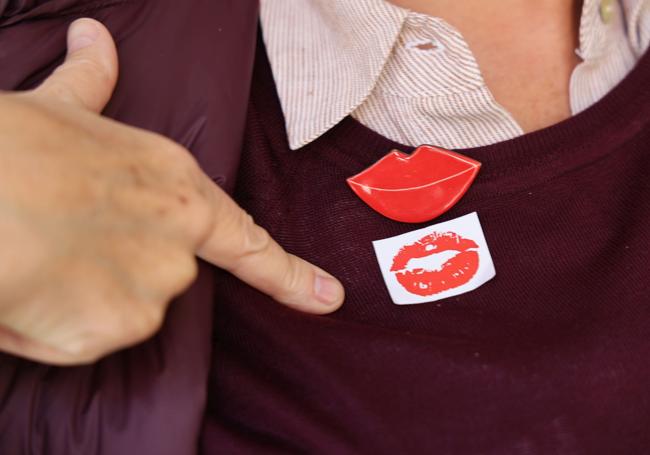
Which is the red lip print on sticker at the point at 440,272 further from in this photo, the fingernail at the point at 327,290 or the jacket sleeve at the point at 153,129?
the jacket sleeve at the point at 153,129

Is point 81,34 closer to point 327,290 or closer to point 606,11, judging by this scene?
point 327,290

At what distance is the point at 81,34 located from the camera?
2.07ft

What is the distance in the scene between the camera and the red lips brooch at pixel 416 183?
0.68 m

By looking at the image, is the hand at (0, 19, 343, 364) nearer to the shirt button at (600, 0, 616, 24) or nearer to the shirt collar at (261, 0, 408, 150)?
the shirt collar at (261, 0, 408, 150)

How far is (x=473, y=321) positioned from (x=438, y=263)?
0.06m

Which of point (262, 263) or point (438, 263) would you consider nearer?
point (262, 263)

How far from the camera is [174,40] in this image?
26.7 inches

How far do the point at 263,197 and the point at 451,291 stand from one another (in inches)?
7.8

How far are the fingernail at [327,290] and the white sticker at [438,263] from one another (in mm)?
53

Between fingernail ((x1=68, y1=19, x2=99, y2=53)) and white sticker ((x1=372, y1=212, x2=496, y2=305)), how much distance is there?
1.03 ft

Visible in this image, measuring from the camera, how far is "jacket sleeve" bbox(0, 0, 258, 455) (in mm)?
536

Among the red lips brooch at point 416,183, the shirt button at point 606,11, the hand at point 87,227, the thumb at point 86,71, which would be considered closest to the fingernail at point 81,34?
Result: the thumb at point 86,71

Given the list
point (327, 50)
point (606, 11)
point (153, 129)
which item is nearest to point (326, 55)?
point (327, 50)

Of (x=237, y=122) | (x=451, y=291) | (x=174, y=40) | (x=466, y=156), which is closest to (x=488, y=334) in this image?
(x=451, y=291)
